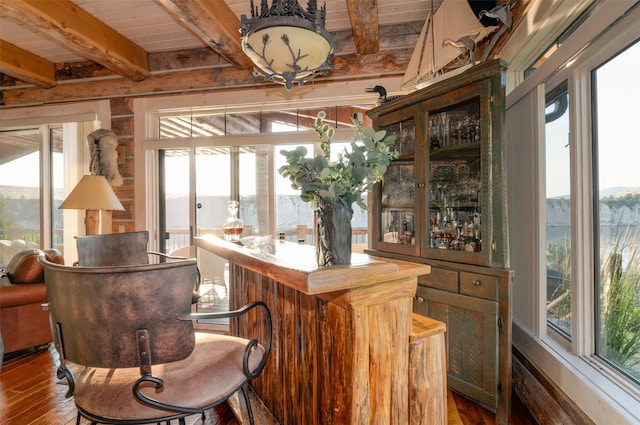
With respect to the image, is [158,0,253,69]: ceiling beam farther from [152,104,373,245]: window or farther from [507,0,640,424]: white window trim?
[507,0,640,424]: white window trim

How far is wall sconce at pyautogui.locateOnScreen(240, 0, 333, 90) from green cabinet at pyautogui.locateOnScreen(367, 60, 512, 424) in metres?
0.89

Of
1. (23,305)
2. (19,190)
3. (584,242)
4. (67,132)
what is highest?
(67,132)

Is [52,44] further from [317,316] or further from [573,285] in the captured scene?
[573,285]

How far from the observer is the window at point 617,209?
1.36 metres

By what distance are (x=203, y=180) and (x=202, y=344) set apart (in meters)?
2.67

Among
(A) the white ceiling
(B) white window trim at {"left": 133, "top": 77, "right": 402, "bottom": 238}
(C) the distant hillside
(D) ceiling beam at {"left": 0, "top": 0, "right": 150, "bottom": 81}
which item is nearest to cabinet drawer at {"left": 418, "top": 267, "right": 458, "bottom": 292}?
(C) the distant hillside

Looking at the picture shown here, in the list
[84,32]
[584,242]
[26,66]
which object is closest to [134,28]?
[84,32]

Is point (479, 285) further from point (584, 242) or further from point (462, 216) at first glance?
point (584, 242)

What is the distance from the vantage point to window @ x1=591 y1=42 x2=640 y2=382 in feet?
4.46

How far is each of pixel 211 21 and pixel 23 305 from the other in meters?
2.84

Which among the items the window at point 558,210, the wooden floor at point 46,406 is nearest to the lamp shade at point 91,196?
the wooden floor at point 46,406

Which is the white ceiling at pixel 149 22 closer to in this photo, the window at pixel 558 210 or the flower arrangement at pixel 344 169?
the window at pixel 558 210

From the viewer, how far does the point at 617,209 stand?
1.47 meters

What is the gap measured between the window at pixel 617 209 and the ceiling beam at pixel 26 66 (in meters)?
4.99
